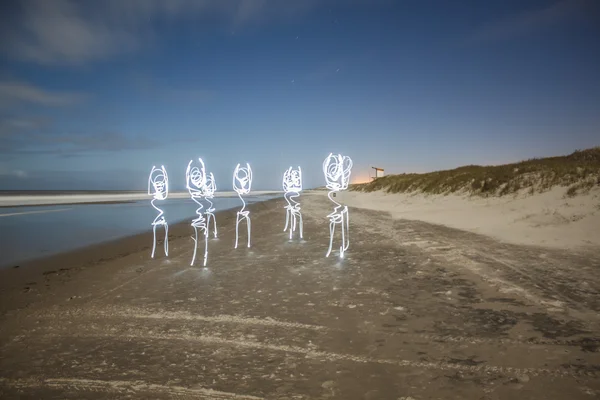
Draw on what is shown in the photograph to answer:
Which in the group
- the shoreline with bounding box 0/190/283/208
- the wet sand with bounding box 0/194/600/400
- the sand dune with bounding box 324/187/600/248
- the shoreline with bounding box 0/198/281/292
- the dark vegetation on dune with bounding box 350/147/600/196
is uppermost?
the dark vegetation on dune with bounding box 350/147/600/196

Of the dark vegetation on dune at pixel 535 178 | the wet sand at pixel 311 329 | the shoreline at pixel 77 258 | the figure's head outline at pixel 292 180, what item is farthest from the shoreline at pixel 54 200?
the dark vegetation on dune at pixel 535 178

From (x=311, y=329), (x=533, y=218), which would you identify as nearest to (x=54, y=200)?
(x=533, y=218)

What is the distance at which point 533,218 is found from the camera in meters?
15.5

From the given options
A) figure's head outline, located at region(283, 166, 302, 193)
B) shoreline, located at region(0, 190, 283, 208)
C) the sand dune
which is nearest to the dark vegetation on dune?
the sand dune

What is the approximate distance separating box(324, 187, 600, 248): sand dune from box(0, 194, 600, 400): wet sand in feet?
8.04

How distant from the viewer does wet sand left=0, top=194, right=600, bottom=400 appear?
3980mm

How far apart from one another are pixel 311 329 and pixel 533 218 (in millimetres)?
14118

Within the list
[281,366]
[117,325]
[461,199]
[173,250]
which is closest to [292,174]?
[173,250]

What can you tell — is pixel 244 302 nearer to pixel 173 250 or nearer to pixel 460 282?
pixel 460 282

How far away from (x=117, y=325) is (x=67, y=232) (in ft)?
50.0

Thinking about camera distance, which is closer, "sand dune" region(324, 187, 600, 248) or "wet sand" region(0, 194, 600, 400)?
"wet sand" region(0, 194, 600, 400)

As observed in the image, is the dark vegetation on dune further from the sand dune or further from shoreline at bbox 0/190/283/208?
shoreline at bbox 0/190/283/208

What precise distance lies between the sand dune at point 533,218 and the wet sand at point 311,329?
8.04 ft

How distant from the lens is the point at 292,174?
15.9m
